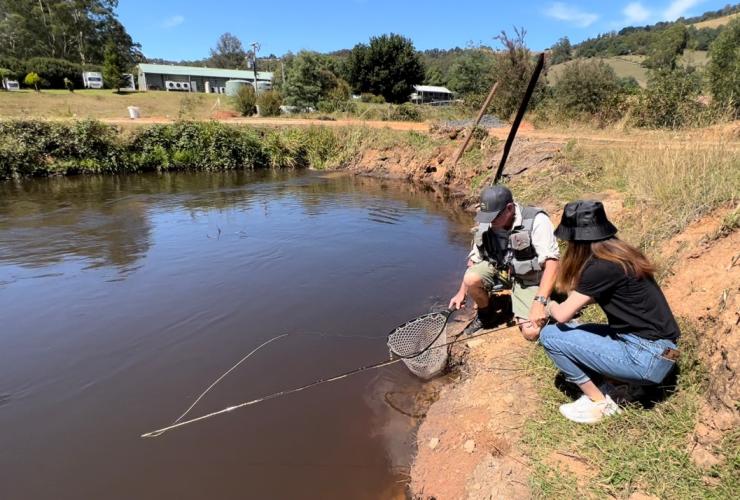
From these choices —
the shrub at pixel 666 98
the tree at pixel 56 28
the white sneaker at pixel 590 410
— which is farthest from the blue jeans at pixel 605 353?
the tree at pixel 56 28

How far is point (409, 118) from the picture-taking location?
1048 inches

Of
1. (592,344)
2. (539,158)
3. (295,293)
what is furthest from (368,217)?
(592,344)

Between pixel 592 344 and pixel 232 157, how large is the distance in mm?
19495

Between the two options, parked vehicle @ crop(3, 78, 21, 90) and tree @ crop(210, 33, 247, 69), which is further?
tree @ crop(210, 33, 247, 69)

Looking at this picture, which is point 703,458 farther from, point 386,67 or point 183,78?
point 183,78

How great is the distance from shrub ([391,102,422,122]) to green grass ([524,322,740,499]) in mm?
24782

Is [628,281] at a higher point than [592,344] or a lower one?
higher

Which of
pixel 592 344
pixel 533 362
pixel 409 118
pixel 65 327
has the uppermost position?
pixel 409 118

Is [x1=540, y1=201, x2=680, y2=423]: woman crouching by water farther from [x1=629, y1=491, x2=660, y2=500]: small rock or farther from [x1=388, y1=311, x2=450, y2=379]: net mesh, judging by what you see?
[x1=388, y1=311, x2=450, y2=379]: net mesh

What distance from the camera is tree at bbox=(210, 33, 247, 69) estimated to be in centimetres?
9262

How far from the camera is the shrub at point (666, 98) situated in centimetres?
1321

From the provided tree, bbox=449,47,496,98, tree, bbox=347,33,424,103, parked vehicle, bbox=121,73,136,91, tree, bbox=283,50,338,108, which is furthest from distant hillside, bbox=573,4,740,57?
parked vehicle, bbox=121,73,136,91

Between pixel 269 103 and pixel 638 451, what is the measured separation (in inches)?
1178

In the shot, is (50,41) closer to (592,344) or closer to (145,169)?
(145,169)
